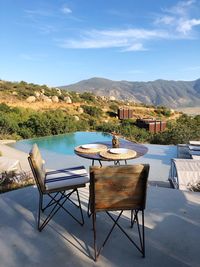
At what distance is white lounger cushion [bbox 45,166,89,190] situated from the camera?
2.54m

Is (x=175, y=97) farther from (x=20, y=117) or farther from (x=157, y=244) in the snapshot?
(x=157, y=244)

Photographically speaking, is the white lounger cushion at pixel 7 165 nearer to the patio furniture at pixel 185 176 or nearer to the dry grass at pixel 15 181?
the dry grass at pixel 15 181

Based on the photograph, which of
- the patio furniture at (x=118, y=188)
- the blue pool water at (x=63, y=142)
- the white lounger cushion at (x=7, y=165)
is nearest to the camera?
the patio furniture at (x=118, y=188)

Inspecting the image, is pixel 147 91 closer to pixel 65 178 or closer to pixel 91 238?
pixel 65 178

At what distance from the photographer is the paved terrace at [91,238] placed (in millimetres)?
2076

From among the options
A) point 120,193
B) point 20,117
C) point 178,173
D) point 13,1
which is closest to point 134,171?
point 120,193

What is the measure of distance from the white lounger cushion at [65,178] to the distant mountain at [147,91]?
197 ft

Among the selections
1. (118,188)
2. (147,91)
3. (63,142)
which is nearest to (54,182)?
(118,188)

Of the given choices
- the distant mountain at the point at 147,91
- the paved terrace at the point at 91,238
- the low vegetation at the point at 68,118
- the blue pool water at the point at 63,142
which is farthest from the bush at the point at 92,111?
the distant mountain at the point at 147,91

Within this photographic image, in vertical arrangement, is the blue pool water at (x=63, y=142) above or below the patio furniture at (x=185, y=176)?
below

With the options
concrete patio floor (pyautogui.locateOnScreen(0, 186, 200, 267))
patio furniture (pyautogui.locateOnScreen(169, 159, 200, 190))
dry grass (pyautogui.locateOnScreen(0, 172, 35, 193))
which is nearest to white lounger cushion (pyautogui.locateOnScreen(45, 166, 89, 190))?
concrete patio floor (pyautogui.locateOnScreen(0, 186, 200, 267))

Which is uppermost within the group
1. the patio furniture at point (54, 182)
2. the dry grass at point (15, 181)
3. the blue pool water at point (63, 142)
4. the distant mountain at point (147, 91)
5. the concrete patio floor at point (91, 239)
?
the distant mountain at point (147, 91)

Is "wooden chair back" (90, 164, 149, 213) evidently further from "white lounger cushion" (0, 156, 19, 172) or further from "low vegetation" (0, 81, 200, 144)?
"low vegetation" (0, 81, 200, 144)

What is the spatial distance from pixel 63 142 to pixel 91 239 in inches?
293
